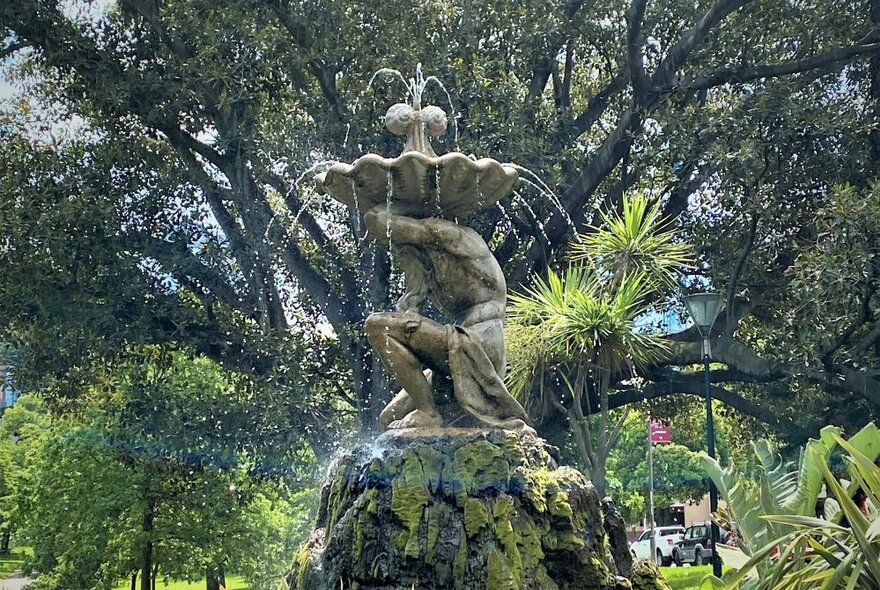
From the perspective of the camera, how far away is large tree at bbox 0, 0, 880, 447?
15.8m

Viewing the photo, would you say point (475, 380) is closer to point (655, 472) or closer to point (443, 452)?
point (443, 452)

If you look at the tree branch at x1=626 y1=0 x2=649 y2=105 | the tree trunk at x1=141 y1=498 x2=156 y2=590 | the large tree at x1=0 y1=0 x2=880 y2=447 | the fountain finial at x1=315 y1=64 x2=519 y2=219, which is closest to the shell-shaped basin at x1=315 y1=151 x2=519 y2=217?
the fountain finial at x1=315 y1=64 x2=519 y2=219

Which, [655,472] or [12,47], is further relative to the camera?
[655,472]

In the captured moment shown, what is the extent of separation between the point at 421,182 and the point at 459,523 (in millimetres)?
2602

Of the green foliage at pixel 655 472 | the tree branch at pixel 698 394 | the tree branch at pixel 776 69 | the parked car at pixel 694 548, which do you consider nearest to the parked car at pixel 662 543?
the parked car at pixel 694 548

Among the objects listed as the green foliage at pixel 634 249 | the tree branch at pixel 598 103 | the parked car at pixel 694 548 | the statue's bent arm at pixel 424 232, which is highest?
the tree branch at pixel 598 103

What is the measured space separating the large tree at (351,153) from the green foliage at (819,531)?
225 inches

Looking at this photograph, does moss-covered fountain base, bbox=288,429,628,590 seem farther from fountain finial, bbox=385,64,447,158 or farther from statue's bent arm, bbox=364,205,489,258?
fountain finial, bbox=385,64,447,158

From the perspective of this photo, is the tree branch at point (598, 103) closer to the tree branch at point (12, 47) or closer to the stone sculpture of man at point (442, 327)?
the tree branch at point (12, 47)

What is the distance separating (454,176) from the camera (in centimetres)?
810

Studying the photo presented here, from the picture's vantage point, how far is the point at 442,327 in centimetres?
800

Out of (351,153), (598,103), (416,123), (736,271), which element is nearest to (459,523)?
(416,123)

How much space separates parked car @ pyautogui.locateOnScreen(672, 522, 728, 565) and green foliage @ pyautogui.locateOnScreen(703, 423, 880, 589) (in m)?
22.8

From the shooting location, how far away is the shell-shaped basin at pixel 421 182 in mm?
Result: 7953
